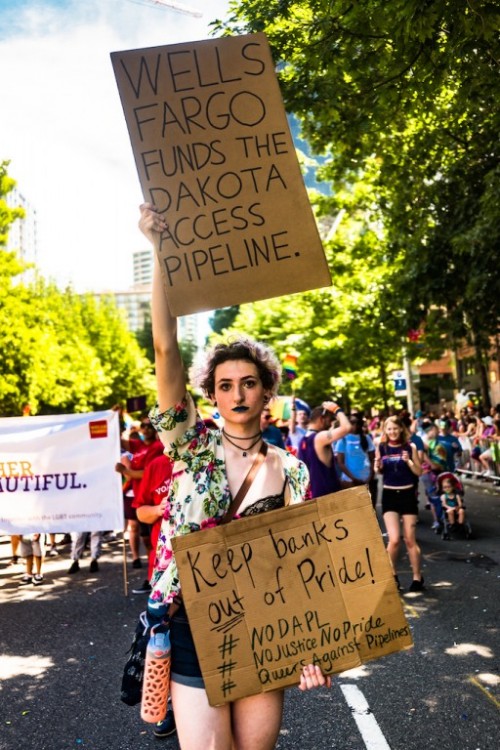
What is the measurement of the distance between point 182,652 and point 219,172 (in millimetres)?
1623

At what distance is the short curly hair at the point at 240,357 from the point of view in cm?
299

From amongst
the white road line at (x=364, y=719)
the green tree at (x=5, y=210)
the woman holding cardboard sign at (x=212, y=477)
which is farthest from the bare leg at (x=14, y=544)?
the green tree at (x=5, y=210)

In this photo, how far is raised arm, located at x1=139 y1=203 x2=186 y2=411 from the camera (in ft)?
8.99

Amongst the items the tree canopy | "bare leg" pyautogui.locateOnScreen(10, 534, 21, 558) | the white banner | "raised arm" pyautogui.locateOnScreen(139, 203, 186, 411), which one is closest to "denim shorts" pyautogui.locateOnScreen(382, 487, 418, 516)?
the white banner

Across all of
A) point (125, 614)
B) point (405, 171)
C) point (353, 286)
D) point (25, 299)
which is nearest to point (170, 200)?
point (125, 614)

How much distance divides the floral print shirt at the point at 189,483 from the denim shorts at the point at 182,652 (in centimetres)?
9

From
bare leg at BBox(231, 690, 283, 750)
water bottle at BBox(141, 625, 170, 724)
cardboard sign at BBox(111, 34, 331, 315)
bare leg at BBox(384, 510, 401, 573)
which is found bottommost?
bare leg at BBox(384, 510, 401, 573)

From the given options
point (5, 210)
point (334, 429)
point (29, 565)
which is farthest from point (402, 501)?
point (5, 210)

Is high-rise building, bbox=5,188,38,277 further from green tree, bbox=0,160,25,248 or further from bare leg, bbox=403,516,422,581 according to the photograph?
bare leg, bbox=403,516,422,581

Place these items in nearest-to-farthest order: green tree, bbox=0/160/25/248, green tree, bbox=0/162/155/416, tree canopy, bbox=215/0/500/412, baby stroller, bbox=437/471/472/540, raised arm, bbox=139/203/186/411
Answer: raised arm, bbox=139/203/186/411 < tree canopy, bbox=215/0/500/412 < baby stroller, bbox=437/471/472/540 < green tree, bbox=0/160/25/248 < green tree, bbox=0/162/155/416

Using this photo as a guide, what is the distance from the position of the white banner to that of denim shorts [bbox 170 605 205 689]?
22.6 feet

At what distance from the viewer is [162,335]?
2.77 metres

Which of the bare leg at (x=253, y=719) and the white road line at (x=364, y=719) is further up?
the bare leg at (x=253, y=719)

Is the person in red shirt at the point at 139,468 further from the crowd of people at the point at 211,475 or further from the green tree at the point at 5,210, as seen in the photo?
the green tree at the point at 5,210
